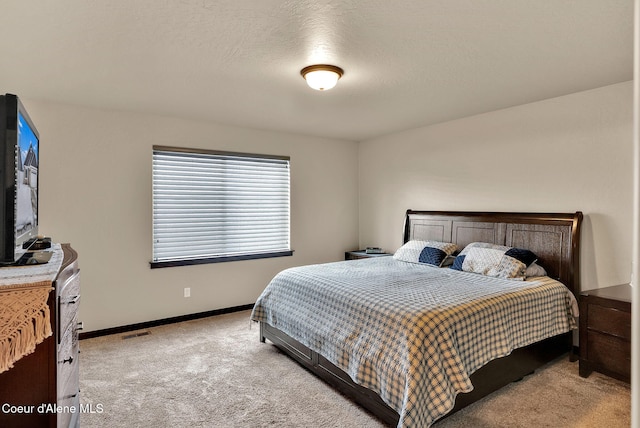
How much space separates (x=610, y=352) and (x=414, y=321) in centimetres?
175

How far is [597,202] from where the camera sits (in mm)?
3150

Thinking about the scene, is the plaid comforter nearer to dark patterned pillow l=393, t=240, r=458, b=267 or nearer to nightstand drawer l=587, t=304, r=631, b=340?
nightstand drawer l=587, t=304, r=631, b=340

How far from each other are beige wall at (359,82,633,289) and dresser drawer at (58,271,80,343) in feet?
12.6

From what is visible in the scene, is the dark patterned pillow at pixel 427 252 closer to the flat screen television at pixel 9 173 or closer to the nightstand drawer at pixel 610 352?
the nightstand drawer at pixel 610 352

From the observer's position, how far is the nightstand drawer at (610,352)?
2607mm

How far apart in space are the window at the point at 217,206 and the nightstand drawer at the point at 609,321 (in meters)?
3.41

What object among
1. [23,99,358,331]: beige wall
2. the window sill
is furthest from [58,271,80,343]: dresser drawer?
the window sill

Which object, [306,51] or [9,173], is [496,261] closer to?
[306,51]

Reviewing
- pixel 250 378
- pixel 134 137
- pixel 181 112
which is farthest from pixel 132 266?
pixel 250 378

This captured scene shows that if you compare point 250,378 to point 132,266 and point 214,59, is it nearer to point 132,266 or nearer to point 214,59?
point 132,266

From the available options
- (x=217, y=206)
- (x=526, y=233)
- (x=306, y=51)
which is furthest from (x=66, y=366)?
(x=526, y=233)

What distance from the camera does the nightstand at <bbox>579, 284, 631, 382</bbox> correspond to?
2.60m

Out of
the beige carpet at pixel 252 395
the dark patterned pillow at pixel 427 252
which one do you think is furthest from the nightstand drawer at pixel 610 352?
the dark patterned pillow at pixel 427 252

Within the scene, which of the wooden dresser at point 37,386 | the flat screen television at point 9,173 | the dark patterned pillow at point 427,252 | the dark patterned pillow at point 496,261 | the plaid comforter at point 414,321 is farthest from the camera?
the dark patterned pillow at point 427,252
